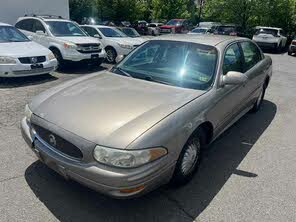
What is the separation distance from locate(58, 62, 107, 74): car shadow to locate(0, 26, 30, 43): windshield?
1502 millimetres

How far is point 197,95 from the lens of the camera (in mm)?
3350

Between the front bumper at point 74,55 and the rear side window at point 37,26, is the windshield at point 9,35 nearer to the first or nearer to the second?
the front bumper at point 74,55

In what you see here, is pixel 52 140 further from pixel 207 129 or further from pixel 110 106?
pixel 207 129

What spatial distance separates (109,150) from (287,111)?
16.7 feet

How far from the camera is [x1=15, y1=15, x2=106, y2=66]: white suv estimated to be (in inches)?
367

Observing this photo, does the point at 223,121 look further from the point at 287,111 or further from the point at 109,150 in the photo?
the point at 287,111

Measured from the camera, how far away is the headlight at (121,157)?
8.17ft

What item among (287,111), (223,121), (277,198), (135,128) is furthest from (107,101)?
(287,111)

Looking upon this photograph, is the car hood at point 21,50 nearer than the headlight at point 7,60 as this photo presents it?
No

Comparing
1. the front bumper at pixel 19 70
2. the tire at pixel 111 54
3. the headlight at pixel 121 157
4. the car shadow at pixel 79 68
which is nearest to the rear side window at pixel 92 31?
the tire at pixel 111 54

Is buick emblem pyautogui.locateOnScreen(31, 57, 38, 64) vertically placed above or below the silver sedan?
below

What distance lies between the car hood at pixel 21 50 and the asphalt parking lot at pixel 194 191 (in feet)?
10.1

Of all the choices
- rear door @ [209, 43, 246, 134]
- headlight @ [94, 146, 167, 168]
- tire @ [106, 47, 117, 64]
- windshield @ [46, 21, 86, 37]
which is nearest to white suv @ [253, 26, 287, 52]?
tire @ [106, 47, 117, 64]

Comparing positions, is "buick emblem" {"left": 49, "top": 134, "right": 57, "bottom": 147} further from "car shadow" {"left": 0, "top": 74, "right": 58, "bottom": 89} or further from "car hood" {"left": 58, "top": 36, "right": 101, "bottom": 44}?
"car hood" {"left": 58, "top": 36, "right": 101, "bottom": 44}
